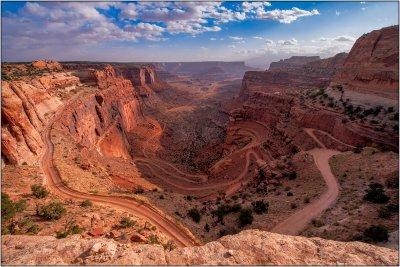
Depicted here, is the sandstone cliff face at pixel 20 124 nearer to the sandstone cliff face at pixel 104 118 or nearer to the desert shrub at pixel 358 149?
the sandstone cliff face at pixel 104 118

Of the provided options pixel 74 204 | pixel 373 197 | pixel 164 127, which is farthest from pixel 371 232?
pixel 164 127

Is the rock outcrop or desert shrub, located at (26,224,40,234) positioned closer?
desert shrub, located at (26,224,40,234)

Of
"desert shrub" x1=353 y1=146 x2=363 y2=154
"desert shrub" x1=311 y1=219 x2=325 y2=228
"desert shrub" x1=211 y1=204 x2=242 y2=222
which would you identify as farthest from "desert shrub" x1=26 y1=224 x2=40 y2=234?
"desert shrub" x1=353 y1=146 x2=363 y2=154

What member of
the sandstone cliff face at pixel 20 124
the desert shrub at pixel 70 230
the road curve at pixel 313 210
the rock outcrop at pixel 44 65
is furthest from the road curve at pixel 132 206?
the rock outcrop at pixel 44 65

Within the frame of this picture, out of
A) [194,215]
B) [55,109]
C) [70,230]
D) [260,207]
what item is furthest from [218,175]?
[70,230]

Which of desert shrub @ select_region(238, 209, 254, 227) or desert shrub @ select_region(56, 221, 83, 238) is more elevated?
desert shrub @ select_region(56, 221, 83, 238)

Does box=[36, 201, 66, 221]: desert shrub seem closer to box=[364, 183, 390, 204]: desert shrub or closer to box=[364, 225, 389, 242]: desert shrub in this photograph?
box=[364, 225, 389, 242]: desert shrub
